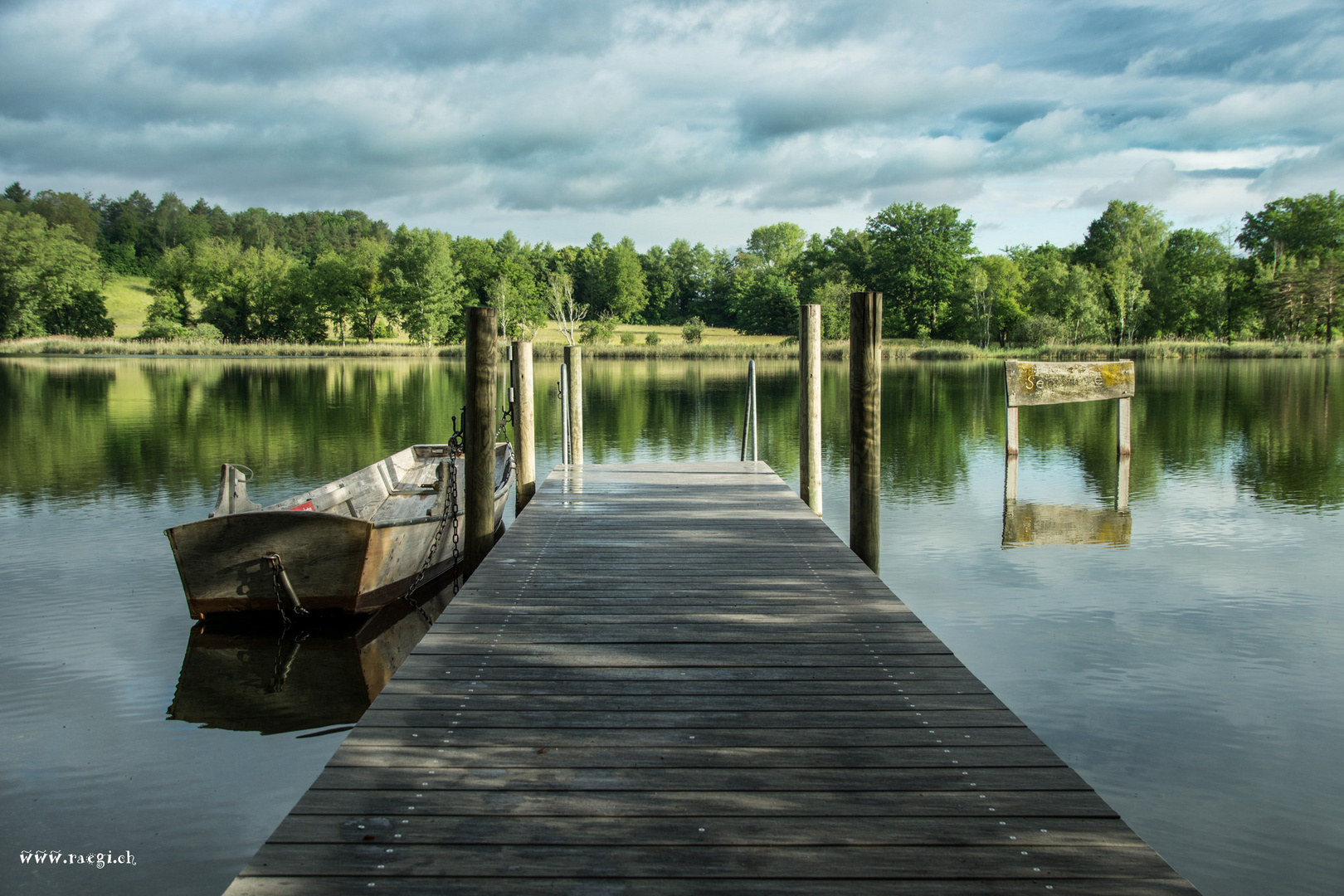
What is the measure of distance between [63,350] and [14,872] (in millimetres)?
74870

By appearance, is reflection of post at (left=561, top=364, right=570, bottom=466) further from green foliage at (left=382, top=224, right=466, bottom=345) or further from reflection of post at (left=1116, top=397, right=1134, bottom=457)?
green foliage at (left=382, top=224, right=466, bottom=345)

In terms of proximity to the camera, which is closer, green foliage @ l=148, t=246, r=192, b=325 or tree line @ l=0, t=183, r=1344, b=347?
tree line @ l=0, t=183, r=1344, b=347

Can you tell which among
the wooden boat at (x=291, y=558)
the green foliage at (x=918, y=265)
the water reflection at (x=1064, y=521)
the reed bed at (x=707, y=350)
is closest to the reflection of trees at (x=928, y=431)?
the water reflection at (x=1064, y=521)

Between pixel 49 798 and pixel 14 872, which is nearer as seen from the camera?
pixel 14 872

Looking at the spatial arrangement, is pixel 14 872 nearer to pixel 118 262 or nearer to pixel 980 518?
pixel 980 518

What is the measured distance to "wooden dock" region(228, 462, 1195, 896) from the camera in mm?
2799

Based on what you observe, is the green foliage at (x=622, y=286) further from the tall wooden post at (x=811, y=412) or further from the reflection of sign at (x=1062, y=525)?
the tall wooden post at (x=811, y=412)

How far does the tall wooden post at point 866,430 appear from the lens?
7.41 metres

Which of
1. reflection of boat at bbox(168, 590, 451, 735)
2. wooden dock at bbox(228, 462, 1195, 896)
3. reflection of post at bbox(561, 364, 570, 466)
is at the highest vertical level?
reflection of post at bbox(561, 364, 570, 466)

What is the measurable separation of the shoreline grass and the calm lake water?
35921mm

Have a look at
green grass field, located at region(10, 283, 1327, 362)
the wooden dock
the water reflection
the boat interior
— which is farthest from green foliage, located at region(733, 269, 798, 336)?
the wooden dock

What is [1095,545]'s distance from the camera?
11266 millimetres

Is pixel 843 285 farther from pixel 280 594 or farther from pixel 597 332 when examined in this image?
pixel 280 594

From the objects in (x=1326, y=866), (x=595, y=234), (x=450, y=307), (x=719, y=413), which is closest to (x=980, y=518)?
(x=1326, y=866)
